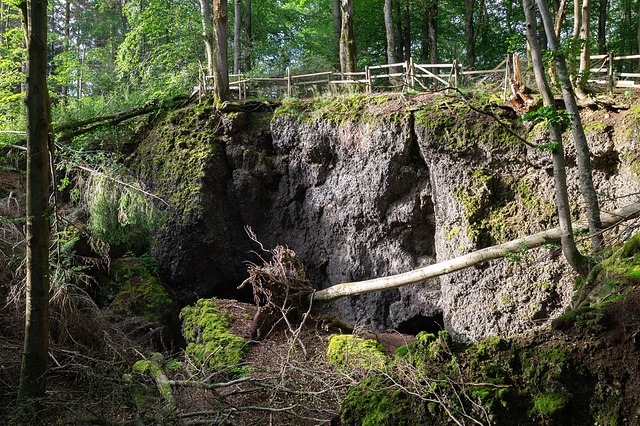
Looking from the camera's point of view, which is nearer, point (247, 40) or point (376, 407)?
point (376, 407)

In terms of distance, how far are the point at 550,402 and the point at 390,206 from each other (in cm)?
728

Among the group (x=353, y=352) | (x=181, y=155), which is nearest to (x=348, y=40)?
→ (x=181, y=155)

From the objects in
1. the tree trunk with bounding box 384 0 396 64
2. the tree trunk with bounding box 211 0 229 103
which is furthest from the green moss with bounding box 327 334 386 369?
the tree trunk with bounding box 384 0 396 64

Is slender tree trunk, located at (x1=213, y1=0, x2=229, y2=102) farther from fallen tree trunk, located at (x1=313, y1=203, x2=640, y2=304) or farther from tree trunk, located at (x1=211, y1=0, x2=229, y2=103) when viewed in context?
fallen tree trunk, located at (x1=313, y1=203, x2=640, y2=304)

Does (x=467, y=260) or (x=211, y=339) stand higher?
(x=467, y=260)

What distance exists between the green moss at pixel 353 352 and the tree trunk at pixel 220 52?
25.5 ft

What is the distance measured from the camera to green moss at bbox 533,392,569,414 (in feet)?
9.54

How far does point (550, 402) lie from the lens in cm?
295

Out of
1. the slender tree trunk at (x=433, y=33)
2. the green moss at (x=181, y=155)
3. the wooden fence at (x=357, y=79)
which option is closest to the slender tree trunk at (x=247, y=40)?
the wooden fence at (x=357, y=79)

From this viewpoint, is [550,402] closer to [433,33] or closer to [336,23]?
[433,33]

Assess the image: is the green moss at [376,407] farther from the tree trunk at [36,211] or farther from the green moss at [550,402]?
the tree trunk at [36,211]

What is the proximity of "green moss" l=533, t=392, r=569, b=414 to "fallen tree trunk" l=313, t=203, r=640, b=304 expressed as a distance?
4.23 metres

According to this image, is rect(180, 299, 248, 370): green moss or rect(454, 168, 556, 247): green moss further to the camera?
rect(454, 168, 556, 247): green moss

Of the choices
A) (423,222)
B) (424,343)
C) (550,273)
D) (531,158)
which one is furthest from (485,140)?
(424,343)
